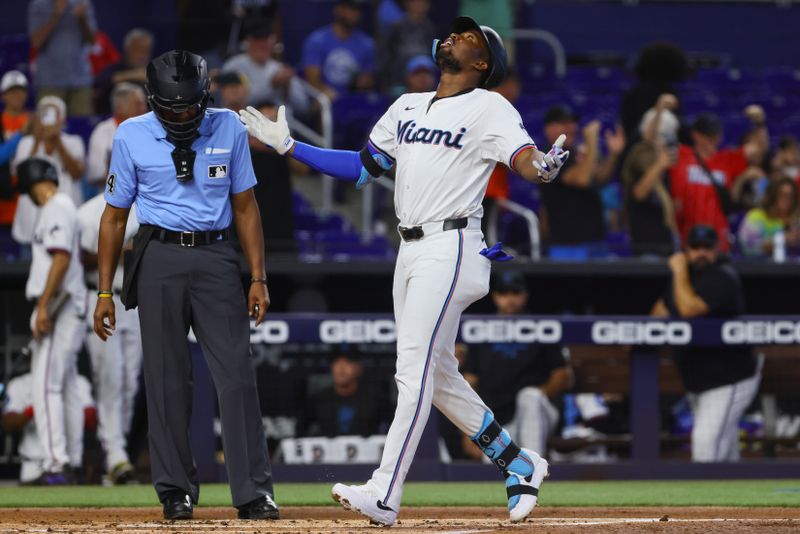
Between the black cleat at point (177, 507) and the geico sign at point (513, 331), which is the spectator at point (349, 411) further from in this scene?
the black cleat at point (177, 507)

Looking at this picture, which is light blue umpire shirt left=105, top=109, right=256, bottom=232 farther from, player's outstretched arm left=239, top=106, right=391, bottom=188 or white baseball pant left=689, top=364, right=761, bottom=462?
white baseball pant left=689, top=364, right=761, bottom=462

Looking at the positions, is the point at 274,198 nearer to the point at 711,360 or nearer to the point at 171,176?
the point at 711,360

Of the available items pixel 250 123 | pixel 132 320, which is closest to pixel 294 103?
pixel 132 320

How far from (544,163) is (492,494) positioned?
3.00 meters

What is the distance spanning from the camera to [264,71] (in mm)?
11500

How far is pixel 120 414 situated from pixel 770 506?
13.0ft

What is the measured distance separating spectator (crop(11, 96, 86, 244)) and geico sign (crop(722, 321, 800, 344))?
4.52 metres

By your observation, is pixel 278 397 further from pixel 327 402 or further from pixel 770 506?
pixel 770 506

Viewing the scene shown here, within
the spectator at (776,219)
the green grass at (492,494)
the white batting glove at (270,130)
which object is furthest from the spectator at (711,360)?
the white batting glove at (270,130)

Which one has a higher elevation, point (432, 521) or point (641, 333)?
point (641, 333)

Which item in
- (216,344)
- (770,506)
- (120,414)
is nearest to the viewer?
(216,344)

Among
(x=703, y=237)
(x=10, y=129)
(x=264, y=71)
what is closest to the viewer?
(x=703, y=237)

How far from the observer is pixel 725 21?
17484 millimetres

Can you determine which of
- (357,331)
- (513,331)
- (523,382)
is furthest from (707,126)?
(357,331)
